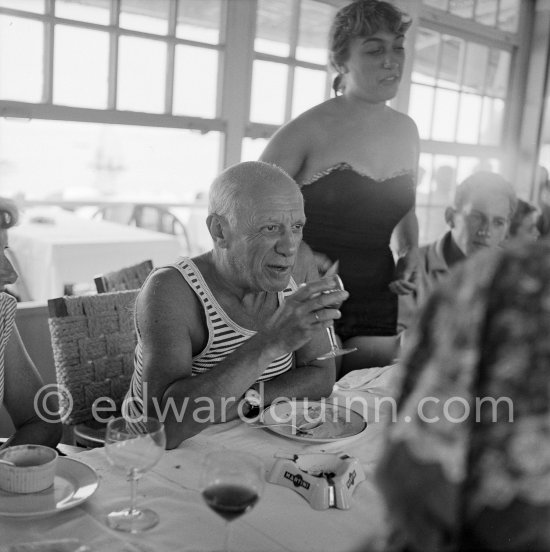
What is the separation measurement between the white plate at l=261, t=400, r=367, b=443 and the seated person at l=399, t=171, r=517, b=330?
0.94 meters

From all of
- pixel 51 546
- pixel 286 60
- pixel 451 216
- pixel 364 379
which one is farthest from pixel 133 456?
pixel 286 60

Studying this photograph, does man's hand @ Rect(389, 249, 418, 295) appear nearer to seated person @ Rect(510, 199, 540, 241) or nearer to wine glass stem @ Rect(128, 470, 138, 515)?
seated person @ Rect(510, 199, 540, 241)

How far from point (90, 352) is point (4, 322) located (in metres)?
0.39

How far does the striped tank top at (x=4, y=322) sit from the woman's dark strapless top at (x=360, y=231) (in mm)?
1024

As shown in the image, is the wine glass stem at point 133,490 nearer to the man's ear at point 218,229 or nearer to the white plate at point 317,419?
the white plate at point 317,419

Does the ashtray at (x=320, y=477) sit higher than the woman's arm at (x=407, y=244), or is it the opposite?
the woman's arm at (x=407, y=244)

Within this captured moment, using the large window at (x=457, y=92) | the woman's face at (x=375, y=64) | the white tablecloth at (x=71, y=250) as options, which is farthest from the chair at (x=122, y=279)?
the large window at (x=457, y=92)

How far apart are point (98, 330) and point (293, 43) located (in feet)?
7.87

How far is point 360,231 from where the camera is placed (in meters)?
2.37

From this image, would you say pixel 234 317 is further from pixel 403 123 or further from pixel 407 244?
pixel 403 123

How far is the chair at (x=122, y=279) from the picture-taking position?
2188mm

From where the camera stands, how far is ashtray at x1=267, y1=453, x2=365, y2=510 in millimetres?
1116

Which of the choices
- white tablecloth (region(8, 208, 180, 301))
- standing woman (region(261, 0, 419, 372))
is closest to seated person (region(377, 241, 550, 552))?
standing woman (region(261, 0, 419, 372))

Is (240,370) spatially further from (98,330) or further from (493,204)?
(493,204)
